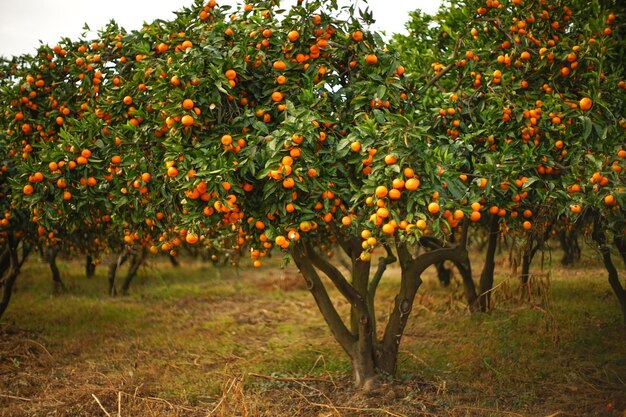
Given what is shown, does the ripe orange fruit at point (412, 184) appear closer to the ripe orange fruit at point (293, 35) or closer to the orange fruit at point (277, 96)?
the orange fruit at point (277, 96)

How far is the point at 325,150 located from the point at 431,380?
10.9 ft

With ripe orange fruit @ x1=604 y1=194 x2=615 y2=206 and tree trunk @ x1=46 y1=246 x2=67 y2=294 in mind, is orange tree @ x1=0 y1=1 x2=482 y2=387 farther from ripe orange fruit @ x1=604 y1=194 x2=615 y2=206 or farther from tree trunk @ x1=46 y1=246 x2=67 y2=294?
tree trunk @ x1=46 y1=246 x2=67 y2=294

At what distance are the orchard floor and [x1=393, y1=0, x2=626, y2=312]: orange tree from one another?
4.15 feet

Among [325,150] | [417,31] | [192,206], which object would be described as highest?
[417,31]

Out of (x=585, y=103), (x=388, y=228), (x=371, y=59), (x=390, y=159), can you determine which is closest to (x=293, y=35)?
(x=371, y=59)

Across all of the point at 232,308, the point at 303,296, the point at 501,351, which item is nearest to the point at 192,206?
the point at 501,351

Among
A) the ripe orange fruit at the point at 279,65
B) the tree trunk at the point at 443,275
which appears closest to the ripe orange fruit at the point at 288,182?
the ripe orange fruit at the point at 279,65

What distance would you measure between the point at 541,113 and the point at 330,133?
184cm

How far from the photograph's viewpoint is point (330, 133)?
15.7 ft

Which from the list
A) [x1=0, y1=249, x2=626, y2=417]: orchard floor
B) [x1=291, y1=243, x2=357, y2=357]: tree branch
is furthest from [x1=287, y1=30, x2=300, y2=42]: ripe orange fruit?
[x1=0, y1=249, x2=626, y2=417]: orchard floor

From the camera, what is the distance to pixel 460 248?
6438 mm

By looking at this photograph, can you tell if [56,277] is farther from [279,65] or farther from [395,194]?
[395,194]

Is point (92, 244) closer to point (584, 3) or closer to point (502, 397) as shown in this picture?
point (502, 397)

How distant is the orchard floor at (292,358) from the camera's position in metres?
5.74
